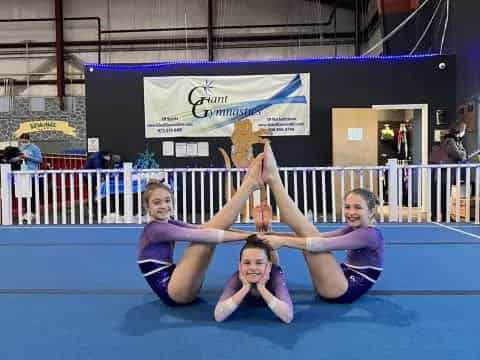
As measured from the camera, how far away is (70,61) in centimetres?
1295

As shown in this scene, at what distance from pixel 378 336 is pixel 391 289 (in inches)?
26.7

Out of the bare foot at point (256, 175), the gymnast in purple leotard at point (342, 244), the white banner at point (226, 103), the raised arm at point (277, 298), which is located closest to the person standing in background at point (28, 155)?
the white banner at point (226, 103)

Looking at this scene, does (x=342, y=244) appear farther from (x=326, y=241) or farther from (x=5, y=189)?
(x=5, y=189)

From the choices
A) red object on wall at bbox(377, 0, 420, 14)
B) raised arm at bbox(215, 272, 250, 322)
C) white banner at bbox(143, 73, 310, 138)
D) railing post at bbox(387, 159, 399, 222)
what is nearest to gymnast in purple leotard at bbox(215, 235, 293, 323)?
raised arm at bbox(215, 272, 250, 322)

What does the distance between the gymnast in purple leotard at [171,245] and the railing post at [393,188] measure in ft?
11.4

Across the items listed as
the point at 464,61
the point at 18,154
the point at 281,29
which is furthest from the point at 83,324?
the point at 281,29

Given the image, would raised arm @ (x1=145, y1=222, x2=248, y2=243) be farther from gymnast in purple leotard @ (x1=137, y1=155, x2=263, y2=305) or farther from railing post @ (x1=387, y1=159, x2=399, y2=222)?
railing post @ (x1=387, y1=159, x2=399, y2=222)

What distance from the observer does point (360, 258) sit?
2.14 metres

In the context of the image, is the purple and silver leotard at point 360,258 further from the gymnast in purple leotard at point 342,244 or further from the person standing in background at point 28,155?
the person standing in background at point 28,155

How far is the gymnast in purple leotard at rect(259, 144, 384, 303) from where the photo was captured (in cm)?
199

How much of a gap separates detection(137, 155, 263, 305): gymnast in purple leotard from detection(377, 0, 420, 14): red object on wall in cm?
723

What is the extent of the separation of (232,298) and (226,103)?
5.86 m

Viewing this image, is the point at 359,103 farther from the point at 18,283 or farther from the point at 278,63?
the point at 18,283

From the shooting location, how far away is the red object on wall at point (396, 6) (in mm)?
8121
